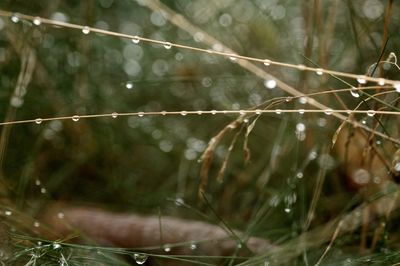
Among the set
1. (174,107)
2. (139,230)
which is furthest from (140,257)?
(174,107)

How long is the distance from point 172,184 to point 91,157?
20cm

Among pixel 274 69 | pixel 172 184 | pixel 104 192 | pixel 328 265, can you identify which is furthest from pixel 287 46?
pixel 328 265

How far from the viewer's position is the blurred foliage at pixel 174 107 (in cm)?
120

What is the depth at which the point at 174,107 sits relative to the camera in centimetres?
157

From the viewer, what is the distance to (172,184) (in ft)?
4.44

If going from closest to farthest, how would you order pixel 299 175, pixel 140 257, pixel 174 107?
pixel 140 257
pixel 299 175
pixel 174 107

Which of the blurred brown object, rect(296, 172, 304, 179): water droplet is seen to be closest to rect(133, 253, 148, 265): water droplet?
the blurred brown object

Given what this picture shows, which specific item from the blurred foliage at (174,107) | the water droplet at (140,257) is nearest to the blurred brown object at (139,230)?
the blurred foliage at (174,107)

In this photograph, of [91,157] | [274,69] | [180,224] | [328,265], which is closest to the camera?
[328,265]

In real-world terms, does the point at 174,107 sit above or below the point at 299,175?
above

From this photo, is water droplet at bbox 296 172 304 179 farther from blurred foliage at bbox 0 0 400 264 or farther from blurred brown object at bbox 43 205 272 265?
blurred brown object at bbox 43 205 272 265

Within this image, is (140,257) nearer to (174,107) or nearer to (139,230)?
(139,230)

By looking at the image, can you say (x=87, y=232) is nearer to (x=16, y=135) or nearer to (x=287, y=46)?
(x=16, y=135)

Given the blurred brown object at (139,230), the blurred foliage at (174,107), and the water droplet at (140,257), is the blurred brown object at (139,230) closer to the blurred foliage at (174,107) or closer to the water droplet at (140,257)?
the blurred foliage at (174,107)
